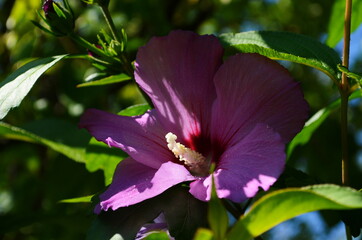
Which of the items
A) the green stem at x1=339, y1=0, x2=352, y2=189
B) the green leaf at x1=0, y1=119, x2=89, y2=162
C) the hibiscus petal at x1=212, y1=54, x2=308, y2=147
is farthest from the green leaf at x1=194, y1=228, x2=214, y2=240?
the green leaf at x1=0, y1=119, x2=89, y2=162

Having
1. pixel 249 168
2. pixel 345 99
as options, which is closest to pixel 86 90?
pixel 345 99

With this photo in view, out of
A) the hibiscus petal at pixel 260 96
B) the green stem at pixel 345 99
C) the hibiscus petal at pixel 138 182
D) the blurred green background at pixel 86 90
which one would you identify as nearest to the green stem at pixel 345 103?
the green stem at pixel 345 99

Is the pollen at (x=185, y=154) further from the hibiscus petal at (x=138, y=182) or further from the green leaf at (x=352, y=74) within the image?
the green leaf at (x=352, y=74)

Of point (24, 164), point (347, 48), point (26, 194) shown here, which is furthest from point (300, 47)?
point (24, 164)

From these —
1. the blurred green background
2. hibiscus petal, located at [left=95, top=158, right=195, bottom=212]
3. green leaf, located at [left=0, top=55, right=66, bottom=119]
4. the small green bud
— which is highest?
the small green bud

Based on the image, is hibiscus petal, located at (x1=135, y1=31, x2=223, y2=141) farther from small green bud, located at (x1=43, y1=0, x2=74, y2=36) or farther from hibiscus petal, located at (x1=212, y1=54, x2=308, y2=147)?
small green bud, located at (x1=43, y1=0, x2=74, y2=36)
